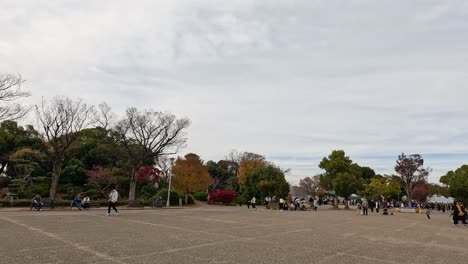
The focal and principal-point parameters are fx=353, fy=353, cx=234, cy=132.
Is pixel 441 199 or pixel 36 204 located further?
pixel 441 199

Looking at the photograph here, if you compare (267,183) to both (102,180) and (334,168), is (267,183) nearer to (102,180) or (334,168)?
(334,168)

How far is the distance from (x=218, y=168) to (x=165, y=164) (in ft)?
43.4

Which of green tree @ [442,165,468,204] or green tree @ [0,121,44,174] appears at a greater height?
green tree @ [0,121,44,174]

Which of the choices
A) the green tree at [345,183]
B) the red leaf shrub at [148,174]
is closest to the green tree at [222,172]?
the red leaf shrub at [148,174]

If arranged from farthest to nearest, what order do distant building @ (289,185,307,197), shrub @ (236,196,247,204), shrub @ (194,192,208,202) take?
distant building @ (289,185,307,197) < shrub @ (194,192,208,202) < shrub @ (236,196,247,204)

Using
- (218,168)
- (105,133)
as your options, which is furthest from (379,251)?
(218,168)

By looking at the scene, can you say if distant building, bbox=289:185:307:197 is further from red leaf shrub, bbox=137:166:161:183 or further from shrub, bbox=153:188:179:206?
shrub, bbox=153:188:179:206

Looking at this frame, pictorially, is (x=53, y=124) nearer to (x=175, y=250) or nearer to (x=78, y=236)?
(x=78, y=236)

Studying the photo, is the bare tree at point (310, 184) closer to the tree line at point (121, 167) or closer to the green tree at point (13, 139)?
the tree line at point (121, 167)

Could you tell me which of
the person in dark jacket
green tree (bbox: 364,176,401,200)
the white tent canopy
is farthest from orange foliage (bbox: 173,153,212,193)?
the white tent canopy

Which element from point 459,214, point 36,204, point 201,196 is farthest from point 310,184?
point 36,204

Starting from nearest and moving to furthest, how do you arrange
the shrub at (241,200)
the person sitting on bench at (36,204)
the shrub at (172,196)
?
the person sitting on bench at (36,204)
the shrub at (172,196)
the shrub at (241,200)

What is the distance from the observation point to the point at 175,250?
333 inches

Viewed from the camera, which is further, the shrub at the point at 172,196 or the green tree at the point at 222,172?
the green tree at the point at 222,172
